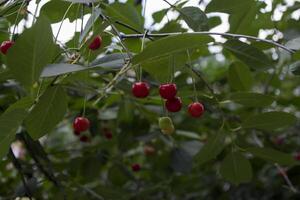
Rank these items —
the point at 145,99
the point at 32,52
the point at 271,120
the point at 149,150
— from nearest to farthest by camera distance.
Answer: the point at 32,52 → the point at 271,120 → the point at 145,99 → the point at 149,150

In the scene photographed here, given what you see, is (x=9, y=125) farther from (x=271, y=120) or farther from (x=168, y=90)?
(x=271, y=120)

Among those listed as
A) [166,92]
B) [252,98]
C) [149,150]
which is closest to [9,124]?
[166,92]

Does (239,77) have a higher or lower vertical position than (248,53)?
lower

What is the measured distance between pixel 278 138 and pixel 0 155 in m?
1.56

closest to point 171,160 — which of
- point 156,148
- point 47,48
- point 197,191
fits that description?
point 156,148

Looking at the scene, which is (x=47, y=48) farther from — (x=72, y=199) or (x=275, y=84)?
(x=275, y=84)

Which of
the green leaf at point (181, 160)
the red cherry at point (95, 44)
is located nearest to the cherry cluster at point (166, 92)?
the red cherry at point (95, 44)

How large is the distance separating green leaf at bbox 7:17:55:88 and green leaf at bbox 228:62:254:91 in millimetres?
821

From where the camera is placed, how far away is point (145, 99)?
4.97 feet

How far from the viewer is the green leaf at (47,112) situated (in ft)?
3.18

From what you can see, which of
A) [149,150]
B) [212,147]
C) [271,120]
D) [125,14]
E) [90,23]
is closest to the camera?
[90,23]

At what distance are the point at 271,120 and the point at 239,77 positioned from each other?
12.4 inches

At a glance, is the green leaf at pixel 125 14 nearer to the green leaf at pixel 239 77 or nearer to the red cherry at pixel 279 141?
the green leaf at pixel 239 77

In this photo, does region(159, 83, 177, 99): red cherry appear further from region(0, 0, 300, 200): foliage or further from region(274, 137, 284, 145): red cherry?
region(274, 137, 284, 145): red cherry
